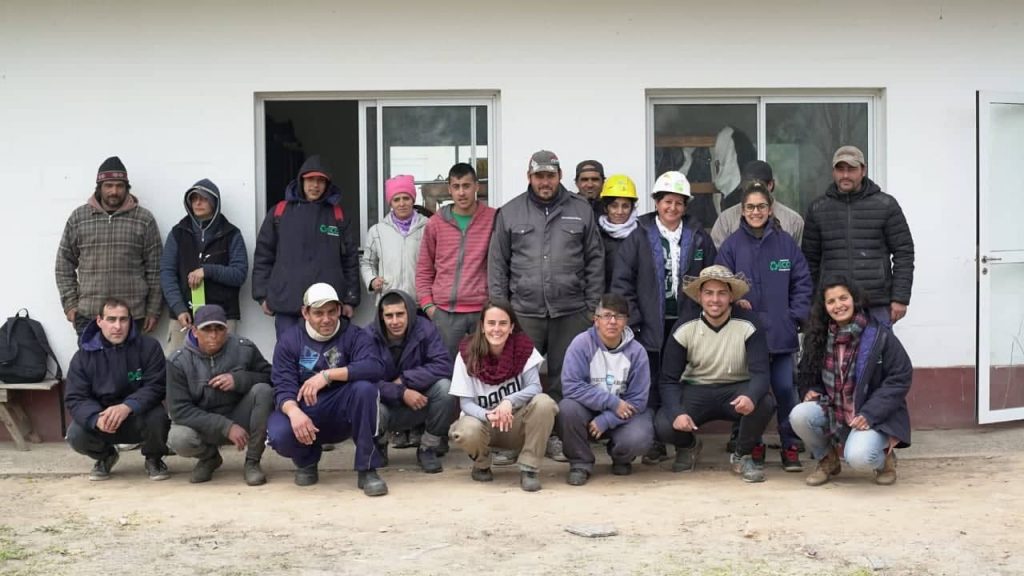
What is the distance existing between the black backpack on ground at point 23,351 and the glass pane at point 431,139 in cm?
248

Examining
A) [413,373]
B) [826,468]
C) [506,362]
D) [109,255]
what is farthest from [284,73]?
[826,468]

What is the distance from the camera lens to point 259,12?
7.75 m

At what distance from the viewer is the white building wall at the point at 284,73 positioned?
774 centimetres

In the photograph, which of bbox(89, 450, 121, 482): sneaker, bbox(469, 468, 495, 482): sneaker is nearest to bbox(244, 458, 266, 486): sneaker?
bbox(89, 450, 121, 482): sneaker

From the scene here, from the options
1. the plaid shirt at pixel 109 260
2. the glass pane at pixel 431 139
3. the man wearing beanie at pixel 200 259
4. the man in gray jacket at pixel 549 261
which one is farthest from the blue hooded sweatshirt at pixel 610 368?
the plaid shirt at pixel 109 260

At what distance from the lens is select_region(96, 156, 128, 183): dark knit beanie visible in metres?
7.42

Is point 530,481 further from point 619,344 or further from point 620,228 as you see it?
point 620,228

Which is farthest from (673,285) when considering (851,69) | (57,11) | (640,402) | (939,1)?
(57,11)

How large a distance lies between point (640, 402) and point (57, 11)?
14.9 ft

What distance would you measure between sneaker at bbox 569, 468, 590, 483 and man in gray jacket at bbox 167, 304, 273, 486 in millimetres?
1717

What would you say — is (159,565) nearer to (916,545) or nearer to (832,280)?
(916,545)

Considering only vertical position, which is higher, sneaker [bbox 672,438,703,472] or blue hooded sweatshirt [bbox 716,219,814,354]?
blue hooded sweatshirt [bbox 716,219,814,354]

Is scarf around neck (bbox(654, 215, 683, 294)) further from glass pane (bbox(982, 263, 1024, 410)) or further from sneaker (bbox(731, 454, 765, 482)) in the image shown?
glass pane (bbox(982, 263, 1024, 410))

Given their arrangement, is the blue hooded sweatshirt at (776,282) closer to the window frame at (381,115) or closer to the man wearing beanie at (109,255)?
the window frame at (381,115)
